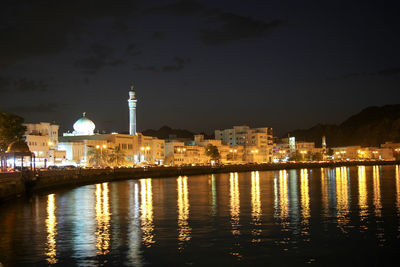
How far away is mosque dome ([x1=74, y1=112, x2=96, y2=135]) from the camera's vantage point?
119562 millimetres

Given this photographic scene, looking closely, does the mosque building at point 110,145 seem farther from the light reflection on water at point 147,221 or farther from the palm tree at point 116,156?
the light reflection on water at point 147,221

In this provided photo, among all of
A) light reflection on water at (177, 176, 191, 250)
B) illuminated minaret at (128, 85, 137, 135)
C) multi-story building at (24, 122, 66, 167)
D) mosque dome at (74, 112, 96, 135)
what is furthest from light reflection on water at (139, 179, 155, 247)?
illuminated minaret at (128, 85, 137, 135)

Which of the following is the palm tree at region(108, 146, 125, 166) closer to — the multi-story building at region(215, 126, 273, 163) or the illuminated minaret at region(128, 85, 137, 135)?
the illuminated minaret at region(128, 85, 137, 135)

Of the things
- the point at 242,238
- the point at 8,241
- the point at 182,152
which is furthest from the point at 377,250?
the point at 182,152

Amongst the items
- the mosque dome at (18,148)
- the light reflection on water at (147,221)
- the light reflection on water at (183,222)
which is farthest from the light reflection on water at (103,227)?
the mosque dome at (18,148)

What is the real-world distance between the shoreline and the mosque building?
13966 mm

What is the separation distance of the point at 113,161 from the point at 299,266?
9291 centimetres

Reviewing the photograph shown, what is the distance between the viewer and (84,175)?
7606cm

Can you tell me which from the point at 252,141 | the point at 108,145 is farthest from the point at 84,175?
the point at 252,141

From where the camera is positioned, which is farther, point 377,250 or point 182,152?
point 182,152

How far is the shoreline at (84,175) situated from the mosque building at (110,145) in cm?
1397

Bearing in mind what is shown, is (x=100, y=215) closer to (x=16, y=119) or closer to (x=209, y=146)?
(x=16, y=119)

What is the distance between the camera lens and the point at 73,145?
107 meters

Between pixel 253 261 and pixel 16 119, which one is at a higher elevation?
pixel 16 119
